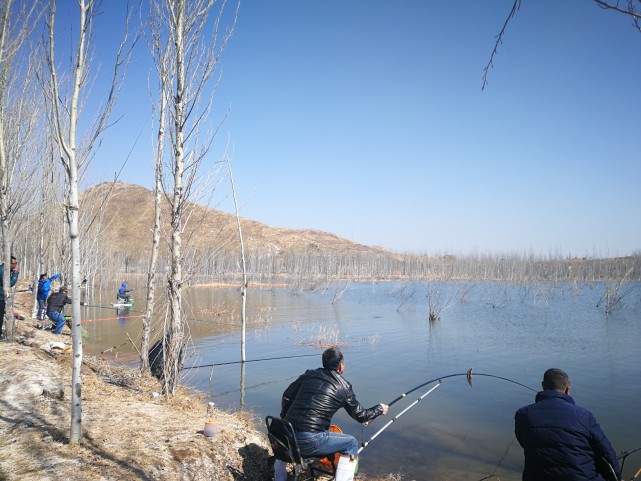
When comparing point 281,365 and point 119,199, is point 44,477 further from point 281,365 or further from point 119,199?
point 119,199

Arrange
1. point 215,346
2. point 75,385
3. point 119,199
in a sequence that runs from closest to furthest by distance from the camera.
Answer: point 75,385
point 215,346
point 119,199

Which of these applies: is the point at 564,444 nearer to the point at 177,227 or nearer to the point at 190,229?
the point at 177,227

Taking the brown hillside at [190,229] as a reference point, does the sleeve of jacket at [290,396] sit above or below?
below

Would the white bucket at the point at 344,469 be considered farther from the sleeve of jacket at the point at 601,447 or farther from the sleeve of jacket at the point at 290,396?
the sleeve of jacket at the point at 601,447

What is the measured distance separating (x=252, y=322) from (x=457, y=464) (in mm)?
18051

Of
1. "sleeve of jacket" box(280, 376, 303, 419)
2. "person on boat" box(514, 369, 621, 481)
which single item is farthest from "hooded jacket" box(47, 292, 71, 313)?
"person on boat" box(514, 369, 621, 481)

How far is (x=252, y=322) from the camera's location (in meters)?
24.4

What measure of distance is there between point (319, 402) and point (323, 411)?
10cm

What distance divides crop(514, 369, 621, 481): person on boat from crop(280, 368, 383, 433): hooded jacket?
162 cm

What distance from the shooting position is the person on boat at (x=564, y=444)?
12.0 feet

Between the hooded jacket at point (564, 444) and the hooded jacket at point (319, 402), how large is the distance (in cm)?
164

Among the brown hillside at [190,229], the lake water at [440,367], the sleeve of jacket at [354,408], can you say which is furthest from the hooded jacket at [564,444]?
the brown hillside at [190,229]

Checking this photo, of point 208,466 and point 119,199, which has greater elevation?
point 119,199

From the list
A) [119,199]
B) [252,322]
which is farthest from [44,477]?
[119,199]
